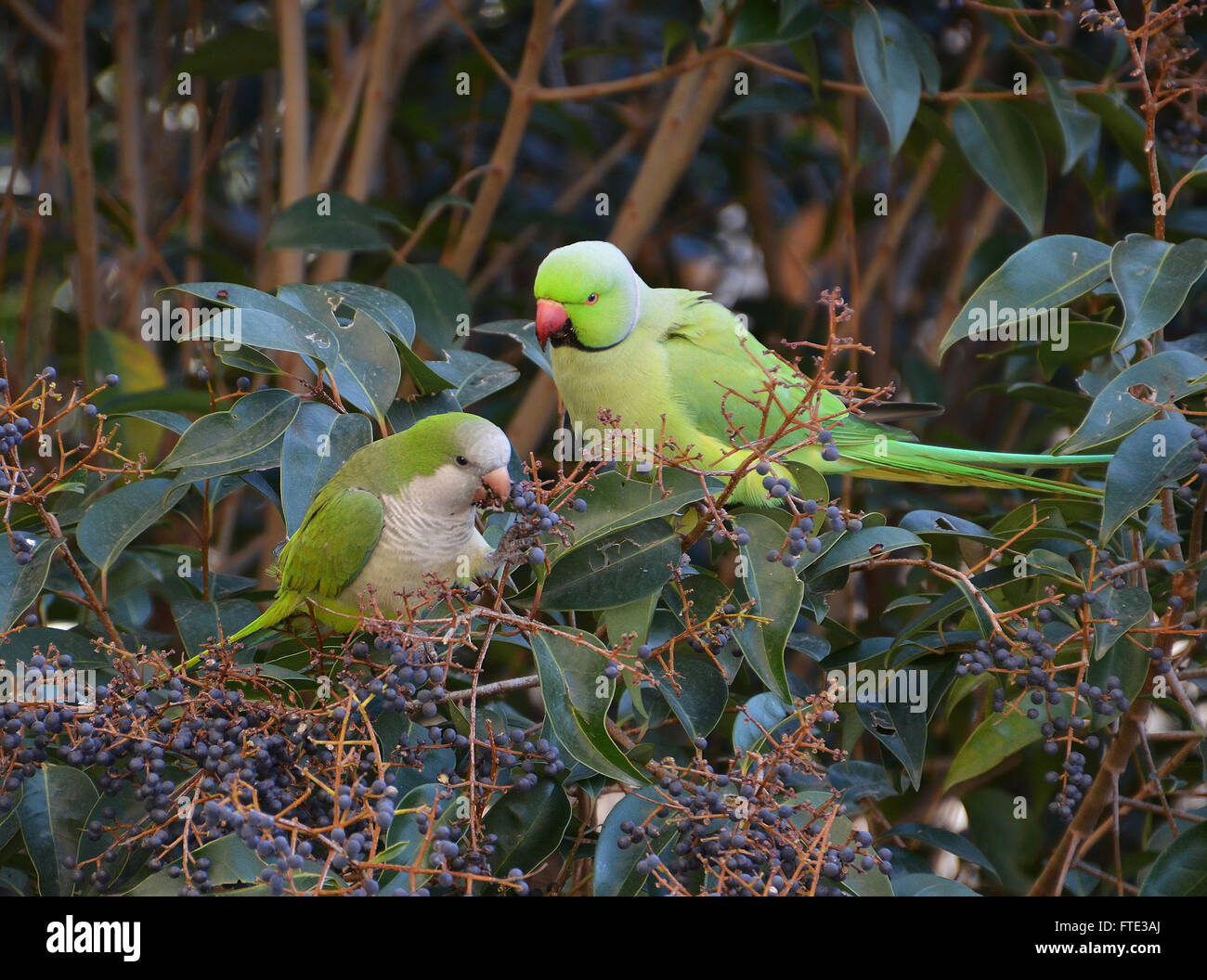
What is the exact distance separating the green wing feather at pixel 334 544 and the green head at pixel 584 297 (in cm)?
42

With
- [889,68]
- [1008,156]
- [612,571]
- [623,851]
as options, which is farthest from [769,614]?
[1008,156]

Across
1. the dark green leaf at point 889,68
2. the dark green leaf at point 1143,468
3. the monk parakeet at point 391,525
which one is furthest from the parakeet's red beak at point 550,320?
the dark green leaf at point 1143,468

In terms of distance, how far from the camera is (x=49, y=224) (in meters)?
3.29

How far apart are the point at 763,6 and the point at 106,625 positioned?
1.46 m

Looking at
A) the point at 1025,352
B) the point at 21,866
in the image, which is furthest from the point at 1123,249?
the point at 21,866

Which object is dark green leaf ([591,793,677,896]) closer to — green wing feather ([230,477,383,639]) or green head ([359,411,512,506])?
green head ([359,411,512,506])

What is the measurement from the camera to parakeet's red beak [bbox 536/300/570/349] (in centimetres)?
177

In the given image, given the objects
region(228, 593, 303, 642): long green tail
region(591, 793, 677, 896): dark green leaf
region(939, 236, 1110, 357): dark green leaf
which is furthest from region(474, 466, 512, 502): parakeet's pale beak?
region(939, 236, 1110, 357): dark green leaf

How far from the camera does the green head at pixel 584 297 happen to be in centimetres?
178

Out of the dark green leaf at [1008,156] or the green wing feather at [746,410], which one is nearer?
the green wing feather at [746,410]

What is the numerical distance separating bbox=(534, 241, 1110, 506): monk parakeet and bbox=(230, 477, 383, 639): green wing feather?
0.42 meters

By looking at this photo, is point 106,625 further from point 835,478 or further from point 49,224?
point 49,224

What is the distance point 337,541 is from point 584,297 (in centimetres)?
56

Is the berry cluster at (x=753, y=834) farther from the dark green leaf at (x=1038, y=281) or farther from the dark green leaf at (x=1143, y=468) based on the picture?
the dark green leaf at (x=1038, y=281)
